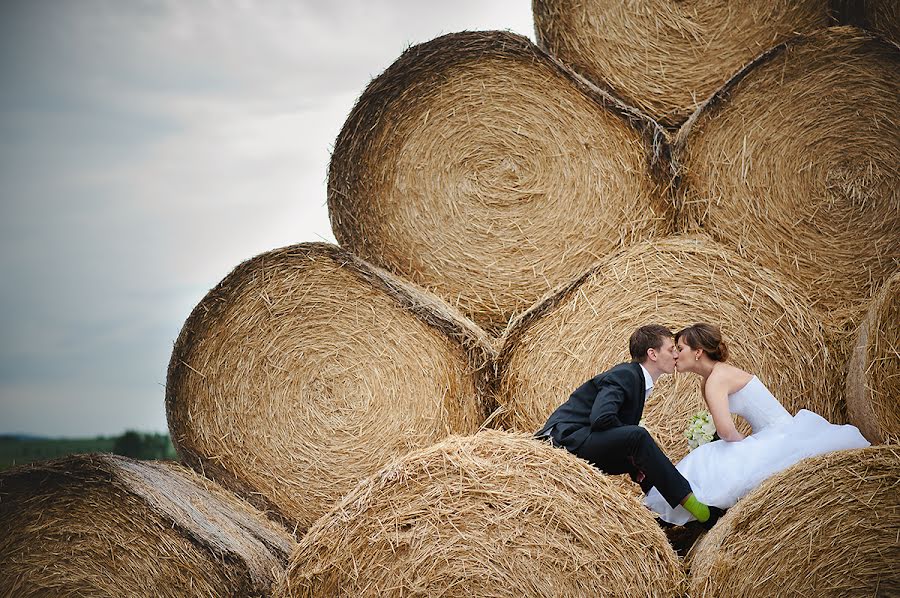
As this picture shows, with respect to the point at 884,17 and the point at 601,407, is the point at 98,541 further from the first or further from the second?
the point at 884,17

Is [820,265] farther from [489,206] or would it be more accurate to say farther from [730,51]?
[489,206]

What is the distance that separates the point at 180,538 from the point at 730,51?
3.29 metres

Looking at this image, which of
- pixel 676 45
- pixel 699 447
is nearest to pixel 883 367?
pixel 699 447

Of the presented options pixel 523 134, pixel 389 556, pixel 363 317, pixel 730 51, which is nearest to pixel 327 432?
pixel 363 317

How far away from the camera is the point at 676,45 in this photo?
434 centimetres

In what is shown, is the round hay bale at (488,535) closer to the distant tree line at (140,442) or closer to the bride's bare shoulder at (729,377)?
the bride's bare shoulder at (729,377)

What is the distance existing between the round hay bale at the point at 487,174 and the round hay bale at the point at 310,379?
298 mm

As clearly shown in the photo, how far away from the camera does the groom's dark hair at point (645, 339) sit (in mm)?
3473

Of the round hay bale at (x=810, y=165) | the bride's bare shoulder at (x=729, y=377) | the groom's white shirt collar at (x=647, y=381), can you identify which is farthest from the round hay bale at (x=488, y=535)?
the round hay bale at (x=810, y=165)

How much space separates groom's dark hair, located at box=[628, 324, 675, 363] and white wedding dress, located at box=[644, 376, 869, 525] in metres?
0.36

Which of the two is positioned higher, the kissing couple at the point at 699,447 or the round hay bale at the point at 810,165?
the round hay bale at the point at 810,165

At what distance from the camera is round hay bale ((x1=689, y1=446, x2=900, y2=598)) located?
2672 mm

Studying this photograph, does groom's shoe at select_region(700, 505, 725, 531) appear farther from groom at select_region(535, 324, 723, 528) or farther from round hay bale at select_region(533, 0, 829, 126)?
round hay bale at select_region(533, 0, 829, 126)

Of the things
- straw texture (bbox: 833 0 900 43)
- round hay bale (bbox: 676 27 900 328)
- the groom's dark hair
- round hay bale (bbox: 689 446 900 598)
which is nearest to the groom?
the groom's dark hair
